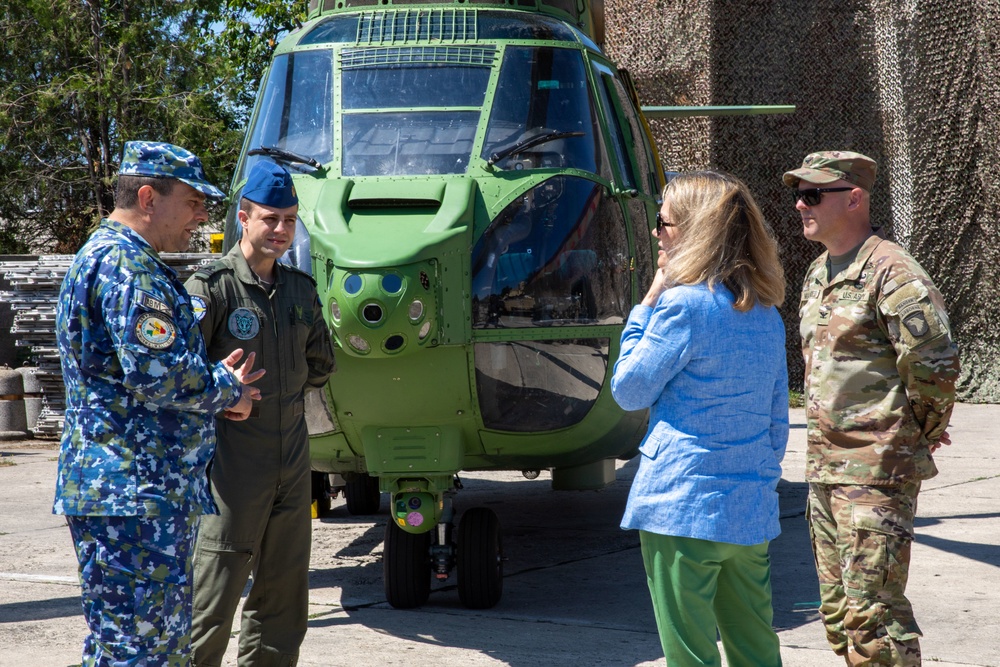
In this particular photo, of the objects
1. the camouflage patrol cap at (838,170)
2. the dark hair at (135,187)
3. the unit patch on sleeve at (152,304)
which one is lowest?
the unit patch on sleeve at (152,304)

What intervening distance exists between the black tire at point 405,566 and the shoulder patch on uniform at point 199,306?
1.97 metres

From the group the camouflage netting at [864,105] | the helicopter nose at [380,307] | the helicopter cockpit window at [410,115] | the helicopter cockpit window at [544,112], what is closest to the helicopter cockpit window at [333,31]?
the helicopter cockpit window at [410,115]

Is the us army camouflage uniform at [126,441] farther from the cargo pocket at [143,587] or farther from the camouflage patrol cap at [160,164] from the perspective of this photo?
the camouflage patrol cap at [160,164]

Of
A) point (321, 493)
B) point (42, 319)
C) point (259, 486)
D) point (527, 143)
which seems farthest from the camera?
point (42, 319)

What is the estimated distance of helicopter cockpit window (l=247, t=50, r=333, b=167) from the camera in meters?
5.73

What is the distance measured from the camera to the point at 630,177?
595 centimetres

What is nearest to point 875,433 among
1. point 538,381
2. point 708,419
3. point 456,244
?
point 708,419

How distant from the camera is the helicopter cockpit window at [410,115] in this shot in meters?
5.49

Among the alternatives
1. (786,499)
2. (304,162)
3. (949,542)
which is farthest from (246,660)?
(786,499)

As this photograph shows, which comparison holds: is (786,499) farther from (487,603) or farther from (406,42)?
(406,42)

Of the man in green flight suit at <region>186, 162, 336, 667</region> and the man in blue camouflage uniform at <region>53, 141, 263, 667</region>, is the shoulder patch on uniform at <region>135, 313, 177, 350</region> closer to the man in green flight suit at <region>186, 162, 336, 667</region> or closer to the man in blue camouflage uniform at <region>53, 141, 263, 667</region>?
the man in blue camouflage uniform at <region>53, 141, 263, 667</region>

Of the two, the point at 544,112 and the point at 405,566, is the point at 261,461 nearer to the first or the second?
the point at 405,566

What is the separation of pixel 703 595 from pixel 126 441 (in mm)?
1577

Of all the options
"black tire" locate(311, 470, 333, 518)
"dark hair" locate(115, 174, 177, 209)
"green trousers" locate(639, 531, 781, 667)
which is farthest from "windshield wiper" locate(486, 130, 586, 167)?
"black tire" locate(311, 470, 333, 518)
